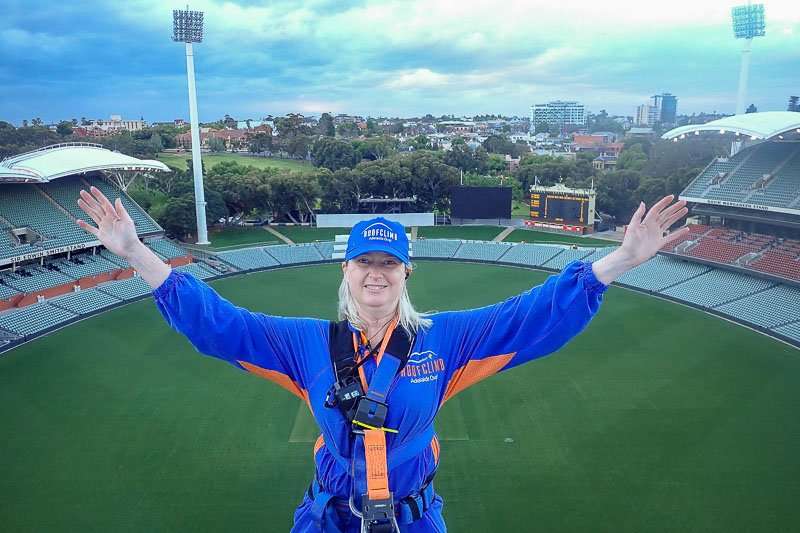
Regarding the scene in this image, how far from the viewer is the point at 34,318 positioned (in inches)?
826

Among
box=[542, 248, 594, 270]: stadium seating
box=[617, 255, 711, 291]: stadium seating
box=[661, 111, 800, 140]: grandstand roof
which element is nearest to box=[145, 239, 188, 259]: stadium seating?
box=[542, 248, 594, 270]: stadium seating

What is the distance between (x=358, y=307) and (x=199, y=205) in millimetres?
33938

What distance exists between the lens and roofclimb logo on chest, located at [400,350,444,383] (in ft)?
7.25

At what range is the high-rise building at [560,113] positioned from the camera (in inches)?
5957

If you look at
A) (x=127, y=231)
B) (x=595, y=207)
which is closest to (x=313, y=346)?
(x=127, y=231)

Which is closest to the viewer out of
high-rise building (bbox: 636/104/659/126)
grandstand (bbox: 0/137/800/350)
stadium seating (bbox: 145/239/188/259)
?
grandstand (bbox: 0/137/800/350)

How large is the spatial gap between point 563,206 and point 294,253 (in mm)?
17832

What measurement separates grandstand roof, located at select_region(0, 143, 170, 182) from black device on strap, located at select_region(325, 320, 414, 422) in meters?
27.0

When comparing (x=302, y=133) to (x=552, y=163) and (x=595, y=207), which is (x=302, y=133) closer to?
(x=552, y=163)

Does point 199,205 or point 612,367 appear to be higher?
point 199,205

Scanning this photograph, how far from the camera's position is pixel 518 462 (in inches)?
478

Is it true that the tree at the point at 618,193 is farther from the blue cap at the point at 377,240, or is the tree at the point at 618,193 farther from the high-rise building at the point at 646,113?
the high-rise building at the point at 646,113

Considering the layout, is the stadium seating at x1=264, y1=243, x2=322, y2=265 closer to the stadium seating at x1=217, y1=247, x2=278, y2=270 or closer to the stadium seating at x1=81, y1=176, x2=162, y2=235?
the stadium seating at x1=217, y1=247, x2=278, y2=270

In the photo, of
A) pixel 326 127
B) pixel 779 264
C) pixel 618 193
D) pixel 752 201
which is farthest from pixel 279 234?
pixel 326 127
